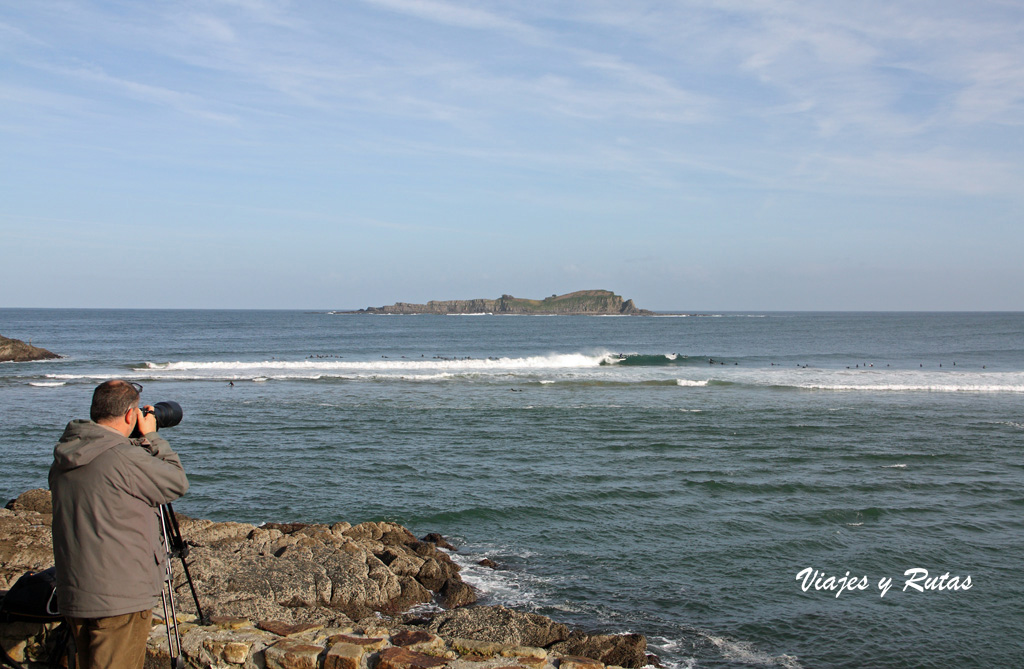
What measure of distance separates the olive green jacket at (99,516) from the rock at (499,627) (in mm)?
3541

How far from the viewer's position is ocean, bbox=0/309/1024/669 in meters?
8.23

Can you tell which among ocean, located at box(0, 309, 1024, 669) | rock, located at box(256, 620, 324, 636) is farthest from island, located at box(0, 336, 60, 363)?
rock, located at box(256, 620, 324, 636)

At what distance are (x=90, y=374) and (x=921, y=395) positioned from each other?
39.4 m

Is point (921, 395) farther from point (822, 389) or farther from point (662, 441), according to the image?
point (662, 441)

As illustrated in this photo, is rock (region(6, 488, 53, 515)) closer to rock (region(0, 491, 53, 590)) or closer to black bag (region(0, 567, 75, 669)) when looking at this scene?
rock (region(0, 491, 53, 590))

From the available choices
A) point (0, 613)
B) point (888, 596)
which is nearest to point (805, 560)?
point (888, 596)

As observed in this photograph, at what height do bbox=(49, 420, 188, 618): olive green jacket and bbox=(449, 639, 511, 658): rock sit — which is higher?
bbox=(49, 420, 188, 618): olive green jacket

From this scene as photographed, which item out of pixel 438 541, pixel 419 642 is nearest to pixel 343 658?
pixel 419 642

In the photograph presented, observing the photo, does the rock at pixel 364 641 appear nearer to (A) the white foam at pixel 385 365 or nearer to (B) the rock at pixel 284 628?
(B) the rock at pixel 284 628

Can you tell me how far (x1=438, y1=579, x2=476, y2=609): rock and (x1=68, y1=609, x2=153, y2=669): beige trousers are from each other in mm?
5106

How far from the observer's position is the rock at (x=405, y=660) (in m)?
5.03

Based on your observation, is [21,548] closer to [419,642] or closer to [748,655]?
[419,642]

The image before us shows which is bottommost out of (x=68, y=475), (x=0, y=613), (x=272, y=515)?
(x=272, y=515)

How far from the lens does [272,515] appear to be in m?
12.0
